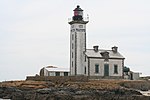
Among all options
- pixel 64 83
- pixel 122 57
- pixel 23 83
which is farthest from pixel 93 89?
pixel 122 57

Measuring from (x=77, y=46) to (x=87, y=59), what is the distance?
2.01 m

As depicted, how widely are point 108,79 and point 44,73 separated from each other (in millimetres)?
8338

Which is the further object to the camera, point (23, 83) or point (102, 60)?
point (102, 60)

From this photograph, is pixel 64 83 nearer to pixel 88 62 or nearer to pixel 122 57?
pixel 88 62

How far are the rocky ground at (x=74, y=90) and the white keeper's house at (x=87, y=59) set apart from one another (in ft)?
13.5

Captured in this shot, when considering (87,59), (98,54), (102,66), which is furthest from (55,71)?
(102,66)

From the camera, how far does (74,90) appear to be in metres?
41.2

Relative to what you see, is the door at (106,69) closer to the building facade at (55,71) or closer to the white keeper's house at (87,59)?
the white keeper's house at (87,59)

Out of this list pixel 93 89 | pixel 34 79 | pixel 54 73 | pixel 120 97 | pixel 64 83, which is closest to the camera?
pixel 120 97

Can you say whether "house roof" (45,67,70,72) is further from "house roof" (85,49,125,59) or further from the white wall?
the white wall

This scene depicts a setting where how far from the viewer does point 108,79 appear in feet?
169

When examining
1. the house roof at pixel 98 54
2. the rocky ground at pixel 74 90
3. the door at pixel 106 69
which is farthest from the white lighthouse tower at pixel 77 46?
the rocky ground at pixel 74 90

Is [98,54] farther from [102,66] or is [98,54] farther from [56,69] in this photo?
[56,69]

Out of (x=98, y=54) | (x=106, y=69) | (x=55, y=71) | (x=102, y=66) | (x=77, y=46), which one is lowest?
(x=55, y=71)
